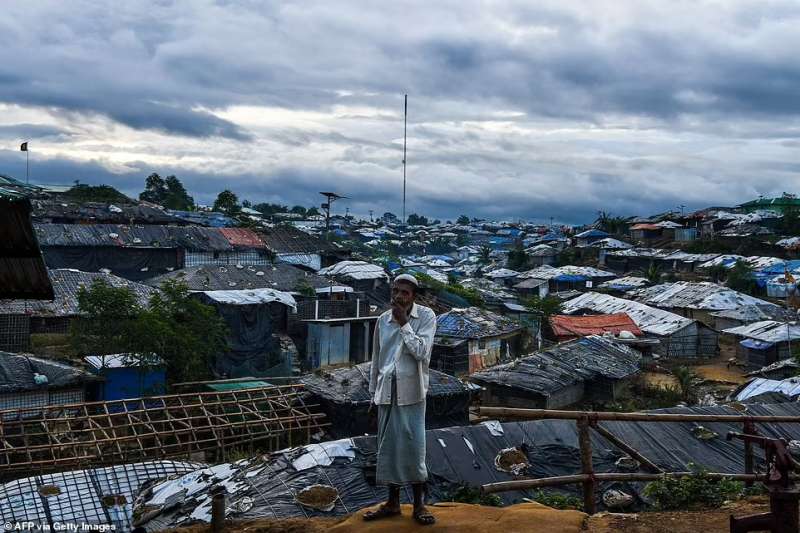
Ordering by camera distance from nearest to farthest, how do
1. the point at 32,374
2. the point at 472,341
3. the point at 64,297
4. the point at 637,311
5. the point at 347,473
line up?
the point at 347,473 < the point at 32,374 < the point at 64,297 < the point at 472,341 < the point at 637,311

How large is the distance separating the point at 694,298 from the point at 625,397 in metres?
15.3

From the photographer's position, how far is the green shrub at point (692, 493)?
5477 millimetres

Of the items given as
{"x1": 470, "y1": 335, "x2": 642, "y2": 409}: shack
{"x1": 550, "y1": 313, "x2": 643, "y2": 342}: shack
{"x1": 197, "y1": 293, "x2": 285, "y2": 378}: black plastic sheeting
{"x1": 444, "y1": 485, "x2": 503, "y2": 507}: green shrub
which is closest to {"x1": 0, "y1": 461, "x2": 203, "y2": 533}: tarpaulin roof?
{"x1": 444, "y1": 485, "x2": 503, "y2": 507}: green shrub

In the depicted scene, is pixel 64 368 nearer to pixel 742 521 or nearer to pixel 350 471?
pixel 350 471

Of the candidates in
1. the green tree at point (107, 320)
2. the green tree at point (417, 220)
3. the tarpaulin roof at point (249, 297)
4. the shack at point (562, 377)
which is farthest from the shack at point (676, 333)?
the green tree at point (417, 220)

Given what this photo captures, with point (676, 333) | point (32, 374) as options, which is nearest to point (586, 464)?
point (32, 374)

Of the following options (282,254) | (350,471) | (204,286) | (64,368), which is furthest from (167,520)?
(282,254)

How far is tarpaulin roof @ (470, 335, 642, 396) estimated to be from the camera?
18266 mm

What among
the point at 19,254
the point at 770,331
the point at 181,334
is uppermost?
the point at 19,254

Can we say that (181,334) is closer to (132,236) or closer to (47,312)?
(47,312)

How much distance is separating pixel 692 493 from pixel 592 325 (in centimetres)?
2349

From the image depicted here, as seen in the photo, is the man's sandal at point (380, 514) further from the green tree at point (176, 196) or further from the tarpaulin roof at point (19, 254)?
the green tree at point (176, 196)

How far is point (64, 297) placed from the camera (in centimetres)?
2284

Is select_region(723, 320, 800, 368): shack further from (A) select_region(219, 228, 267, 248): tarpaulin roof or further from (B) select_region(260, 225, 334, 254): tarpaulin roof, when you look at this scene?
(A) select_region(219, 228, 267, 248): tarpaulin roof
